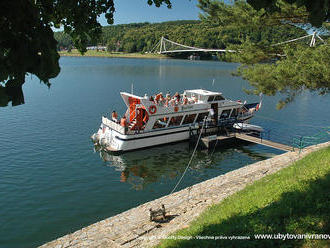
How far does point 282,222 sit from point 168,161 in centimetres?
1430

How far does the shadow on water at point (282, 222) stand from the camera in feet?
20.0

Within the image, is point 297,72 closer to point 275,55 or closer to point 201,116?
point 275,55

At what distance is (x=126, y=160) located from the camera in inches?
810

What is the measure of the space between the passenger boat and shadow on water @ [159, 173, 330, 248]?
1462cm

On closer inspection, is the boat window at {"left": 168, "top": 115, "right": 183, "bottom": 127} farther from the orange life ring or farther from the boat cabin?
the orange life ring

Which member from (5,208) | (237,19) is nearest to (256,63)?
(237,19)

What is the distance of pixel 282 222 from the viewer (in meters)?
6.62

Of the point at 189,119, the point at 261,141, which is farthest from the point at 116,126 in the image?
the point at 261,141

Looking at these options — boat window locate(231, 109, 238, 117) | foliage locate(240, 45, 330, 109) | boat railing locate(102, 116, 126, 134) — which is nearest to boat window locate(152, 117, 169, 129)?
boat railing locate(102, 116, 126, 134)

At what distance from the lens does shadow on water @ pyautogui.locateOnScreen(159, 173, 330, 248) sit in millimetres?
6087

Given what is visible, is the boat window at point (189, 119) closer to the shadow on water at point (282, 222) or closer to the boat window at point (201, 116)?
the boat window at point (201, 116)

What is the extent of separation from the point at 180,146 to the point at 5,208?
44.6 ft

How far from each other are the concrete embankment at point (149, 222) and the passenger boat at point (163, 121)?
8582 millimetres

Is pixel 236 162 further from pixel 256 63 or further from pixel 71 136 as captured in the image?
pixel 71 136
